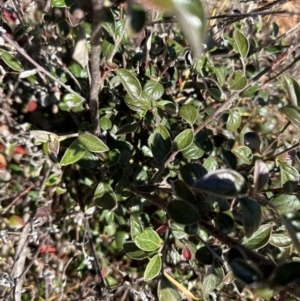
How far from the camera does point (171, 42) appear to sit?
4.73 feet

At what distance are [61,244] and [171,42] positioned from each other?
33.4 inches

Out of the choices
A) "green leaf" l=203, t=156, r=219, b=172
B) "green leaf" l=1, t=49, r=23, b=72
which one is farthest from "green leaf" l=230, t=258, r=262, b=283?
"green leaf" l=1, t=49, r=23, b=72

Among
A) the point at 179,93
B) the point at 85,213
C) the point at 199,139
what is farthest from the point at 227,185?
the point at 179,93

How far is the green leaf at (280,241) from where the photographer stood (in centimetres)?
121

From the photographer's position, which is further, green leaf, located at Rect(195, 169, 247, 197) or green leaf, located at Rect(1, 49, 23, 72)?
green leaf, located at Rect(1, 49, 23, 72)

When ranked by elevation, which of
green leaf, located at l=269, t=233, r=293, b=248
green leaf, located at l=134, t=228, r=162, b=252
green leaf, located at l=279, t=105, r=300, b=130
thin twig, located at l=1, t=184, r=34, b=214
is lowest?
thin twig, located at l=1, t=184, r=34, b=214

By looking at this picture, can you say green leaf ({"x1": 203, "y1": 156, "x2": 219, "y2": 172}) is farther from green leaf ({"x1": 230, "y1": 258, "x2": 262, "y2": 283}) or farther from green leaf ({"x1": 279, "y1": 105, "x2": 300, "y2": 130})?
green leaf ({"x1": 230, "y1": 258, "x2": 262, "y2": 283})

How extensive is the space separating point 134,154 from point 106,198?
28 cm

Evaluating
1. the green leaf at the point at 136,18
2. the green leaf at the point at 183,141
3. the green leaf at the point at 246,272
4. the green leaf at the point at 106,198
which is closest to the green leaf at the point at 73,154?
the green leaf at the point at 106,198

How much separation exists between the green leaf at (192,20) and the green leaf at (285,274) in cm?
44

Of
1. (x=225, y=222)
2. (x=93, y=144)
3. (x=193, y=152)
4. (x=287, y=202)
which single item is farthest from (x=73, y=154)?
(x=287, y=202)

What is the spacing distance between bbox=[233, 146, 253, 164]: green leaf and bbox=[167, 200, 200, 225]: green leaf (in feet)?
1.14

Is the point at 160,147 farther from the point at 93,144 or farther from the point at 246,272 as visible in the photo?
the point at 246,272

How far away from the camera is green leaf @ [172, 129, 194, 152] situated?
1.19 m
